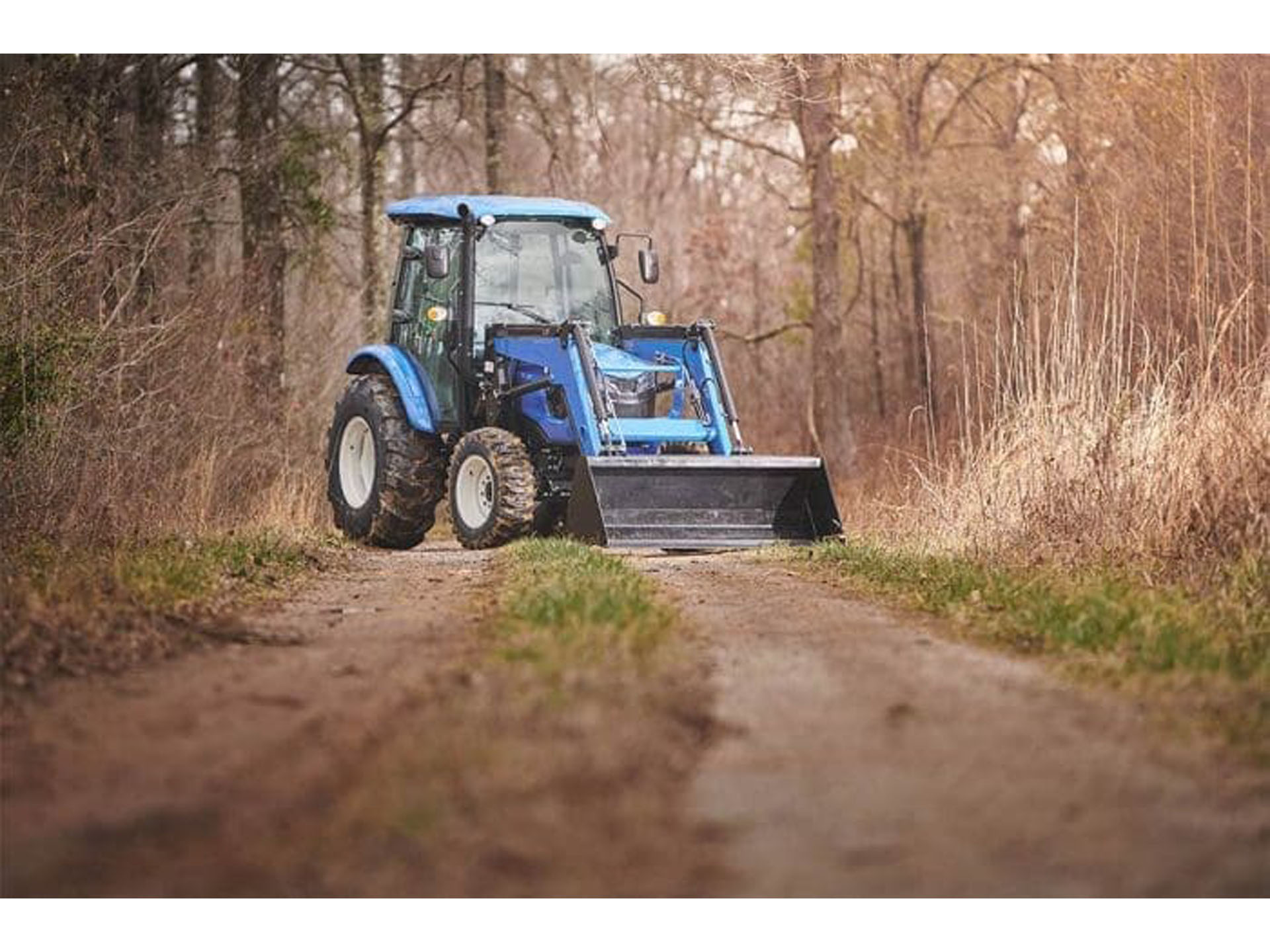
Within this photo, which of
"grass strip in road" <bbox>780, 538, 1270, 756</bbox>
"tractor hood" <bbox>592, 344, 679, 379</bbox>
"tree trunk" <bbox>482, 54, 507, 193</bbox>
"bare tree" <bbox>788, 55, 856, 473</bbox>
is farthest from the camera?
"tree trunk" <bbox>482, 54, 507, 193</bbox>

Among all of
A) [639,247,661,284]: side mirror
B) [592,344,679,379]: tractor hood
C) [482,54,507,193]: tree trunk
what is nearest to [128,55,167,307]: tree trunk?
[592,344,679,379]: tractor hood

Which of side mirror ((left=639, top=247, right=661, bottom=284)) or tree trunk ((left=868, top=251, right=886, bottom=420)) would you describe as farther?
tree trunk ((left=868, top=251, right=886, bottom=420))

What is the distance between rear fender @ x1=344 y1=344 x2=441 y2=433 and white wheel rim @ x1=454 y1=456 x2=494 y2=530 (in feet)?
2.50

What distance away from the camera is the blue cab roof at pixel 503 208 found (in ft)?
41.5

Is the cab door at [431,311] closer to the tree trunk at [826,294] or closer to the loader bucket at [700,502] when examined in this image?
the loader bucket at [700,502]

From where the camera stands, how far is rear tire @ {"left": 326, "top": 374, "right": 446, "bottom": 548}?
13.1 metres

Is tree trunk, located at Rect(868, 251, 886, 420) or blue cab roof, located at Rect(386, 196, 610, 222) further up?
blue cab roof, located at Rect(386, 196, 610, 222)

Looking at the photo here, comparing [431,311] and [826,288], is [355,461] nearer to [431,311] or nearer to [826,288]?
[431,311]

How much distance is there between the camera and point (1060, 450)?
1000cm

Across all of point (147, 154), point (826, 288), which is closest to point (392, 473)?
point (147, 154)

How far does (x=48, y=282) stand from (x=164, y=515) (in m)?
1.42

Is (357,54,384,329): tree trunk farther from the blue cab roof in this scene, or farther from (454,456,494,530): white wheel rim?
(454,456,494,530): white wheel rim
